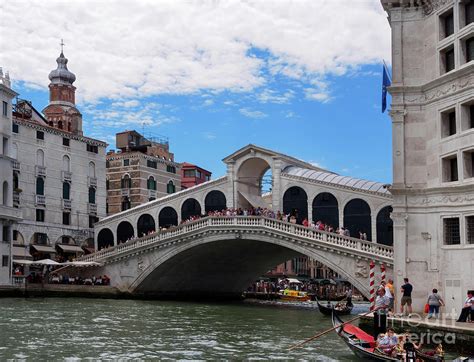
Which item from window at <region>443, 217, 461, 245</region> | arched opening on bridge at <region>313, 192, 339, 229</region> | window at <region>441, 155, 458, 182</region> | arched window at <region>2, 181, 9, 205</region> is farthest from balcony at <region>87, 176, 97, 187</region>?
window at <region>443, 217, 461, 245</region>

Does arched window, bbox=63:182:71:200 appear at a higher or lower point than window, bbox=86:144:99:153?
lower

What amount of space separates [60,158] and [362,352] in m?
31.7

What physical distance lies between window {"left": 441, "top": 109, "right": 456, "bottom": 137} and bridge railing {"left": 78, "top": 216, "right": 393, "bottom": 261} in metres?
8.93

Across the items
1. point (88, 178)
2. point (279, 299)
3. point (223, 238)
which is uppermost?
point (88, 178)

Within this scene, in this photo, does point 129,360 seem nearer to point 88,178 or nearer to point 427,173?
point 427,173

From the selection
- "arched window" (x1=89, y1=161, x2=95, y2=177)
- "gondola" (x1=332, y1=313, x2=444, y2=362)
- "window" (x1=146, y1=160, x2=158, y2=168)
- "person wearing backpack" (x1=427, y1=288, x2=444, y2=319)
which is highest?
"window" (x1=146, y1=160, x2=158, y2=168)

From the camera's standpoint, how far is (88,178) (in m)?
45.8

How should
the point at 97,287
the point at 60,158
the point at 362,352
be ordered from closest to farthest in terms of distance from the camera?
1. the point at 362,352
2. the point at 97,287
3. the point at 60,158

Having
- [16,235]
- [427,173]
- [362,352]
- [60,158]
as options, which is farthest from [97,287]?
[362,352]

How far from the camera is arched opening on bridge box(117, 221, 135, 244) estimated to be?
142 feet

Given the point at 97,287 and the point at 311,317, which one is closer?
the point at 311,317

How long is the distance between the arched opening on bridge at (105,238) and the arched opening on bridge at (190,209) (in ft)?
17.1

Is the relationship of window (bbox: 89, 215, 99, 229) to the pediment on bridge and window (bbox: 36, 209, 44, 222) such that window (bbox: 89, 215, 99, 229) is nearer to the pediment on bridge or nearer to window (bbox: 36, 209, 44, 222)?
window (bbox: 36, 209, 44, 222)

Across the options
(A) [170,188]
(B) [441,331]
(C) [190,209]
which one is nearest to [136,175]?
(A) [170,188]
